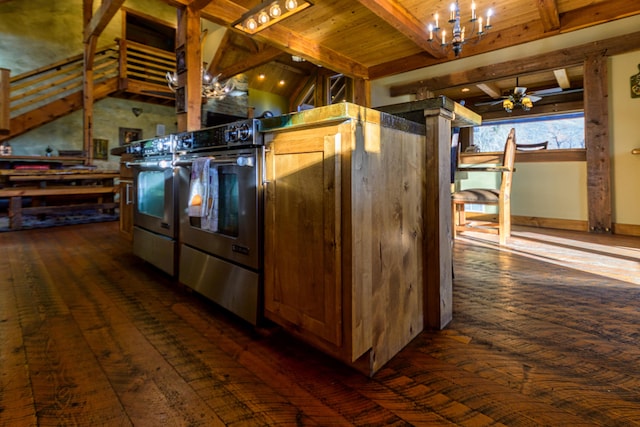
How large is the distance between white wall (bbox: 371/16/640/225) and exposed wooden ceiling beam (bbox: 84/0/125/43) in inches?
202

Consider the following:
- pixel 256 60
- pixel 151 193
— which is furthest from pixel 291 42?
pixel 256 60

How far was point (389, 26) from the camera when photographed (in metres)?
4.39

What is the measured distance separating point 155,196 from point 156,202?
5 centimetres

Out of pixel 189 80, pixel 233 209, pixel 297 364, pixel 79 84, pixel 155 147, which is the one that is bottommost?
pixel 297 364

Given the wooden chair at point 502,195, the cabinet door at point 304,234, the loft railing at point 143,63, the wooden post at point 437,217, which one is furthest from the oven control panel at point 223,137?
the loft railing at point 143,63

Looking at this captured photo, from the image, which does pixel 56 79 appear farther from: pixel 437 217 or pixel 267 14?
pixel 437 217

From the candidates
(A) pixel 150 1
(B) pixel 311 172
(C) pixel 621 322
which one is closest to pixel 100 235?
(B) pixel 311 172

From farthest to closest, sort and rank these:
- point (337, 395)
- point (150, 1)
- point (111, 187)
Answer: point (150, 1)
point (111, 187)
point (337, 395)

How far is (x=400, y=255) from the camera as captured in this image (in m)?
1.39

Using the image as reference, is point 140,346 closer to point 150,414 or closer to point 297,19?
point 150,414

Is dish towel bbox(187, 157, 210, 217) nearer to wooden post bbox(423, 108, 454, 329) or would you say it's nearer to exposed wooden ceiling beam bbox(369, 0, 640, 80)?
wooden post bbox(423, 108, 454, 329)

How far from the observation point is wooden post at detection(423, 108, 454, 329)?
4.97 feet

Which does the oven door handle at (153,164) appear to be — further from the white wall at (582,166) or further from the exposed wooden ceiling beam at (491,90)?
the exposed wooden ceiling beam at (491,90)

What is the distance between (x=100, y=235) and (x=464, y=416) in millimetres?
4697
